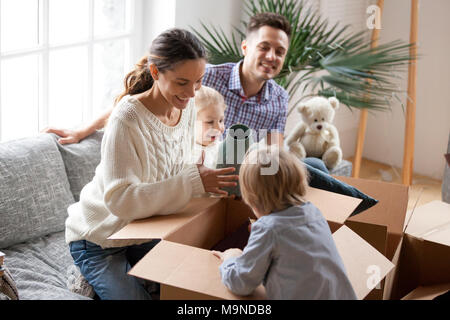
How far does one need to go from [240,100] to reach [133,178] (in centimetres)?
111

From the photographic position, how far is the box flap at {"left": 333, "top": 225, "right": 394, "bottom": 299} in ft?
4.45

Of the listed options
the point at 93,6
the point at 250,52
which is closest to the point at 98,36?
the point at 93,6

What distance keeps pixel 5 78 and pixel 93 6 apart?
0.54m

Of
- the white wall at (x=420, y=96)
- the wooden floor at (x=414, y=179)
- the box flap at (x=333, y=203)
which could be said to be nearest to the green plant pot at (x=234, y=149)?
the box flap at (x=333, y=203)

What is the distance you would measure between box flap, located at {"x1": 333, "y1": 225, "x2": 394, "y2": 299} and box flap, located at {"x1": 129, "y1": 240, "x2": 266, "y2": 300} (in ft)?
0.81

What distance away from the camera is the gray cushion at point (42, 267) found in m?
1.77

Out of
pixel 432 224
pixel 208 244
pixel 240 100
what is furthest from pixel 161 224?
pixel 240 100

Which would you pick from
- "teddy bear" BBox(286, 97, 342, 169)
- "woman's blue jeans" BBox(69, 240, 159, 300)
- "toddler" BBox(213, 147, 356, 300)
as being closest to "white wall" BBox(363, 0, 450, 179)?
"teddy bear" BBox(286, 97, 342, 169)

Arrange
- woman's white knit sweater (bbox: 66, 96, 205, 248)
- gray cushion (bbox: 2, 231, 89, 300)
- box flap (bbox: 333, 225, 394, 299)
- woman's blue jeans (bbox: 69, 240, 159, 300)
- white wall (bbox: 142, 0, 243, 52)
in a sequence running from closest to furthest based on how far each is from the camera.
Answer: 1. box flap (bbox: 333, 225, 394, 299)
2. woman's white knit sweater (bbox: 66, 96, 205, 248)
3. woman's blue jeans (bbox: 69, 240, 159, 300)
4. gray cushion (bbox: 2, 231, 89, 300)
5. white wall (bbox: 142, 0, 243, 52)

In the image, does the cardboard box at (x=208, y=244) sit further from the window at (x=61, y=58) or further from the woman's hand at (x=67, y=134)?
the window at (x=61, y=58)

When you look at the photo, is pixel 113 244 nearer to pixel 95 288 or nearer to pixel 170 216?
pixel 95 288

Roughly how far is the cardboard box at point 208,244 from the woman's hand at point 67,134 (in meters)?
0.80

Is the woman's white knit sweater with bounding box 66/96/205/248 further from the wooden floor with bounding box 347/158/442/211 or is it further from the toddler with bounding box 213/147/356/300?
the wooden floor with bounding box 347/158/442/211

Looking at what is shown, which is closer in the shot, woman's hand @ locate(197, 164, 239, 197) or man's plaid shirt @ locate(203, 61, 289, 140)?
woman's hand @ locate(197, 164, 239, 197)
